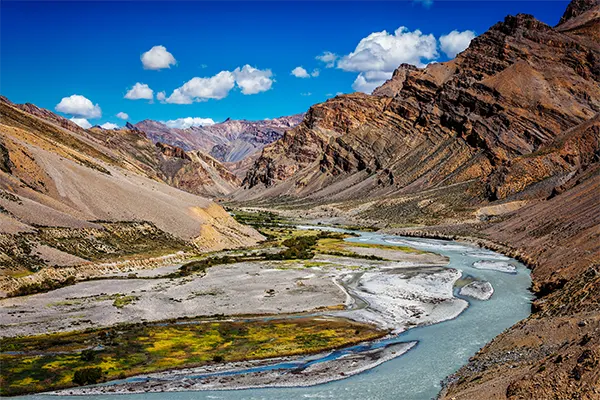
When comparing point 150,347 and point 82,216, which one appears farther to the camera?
point 82,216

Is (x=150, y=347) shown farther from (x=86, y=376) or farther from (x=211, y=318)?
(x=211, y=318)

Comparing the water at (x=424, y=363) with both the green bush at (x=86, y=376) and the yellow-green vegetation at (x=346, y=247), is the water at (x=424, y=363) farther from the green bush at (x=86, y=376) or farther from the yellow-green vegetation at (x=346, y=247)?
the yellow-green vegetation at (x=346, y=247)

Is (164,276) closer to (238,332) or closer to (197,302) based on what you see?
(197,302)

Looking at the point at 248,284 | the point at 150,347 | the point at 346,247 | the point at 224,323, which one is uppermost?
the point at 248,284

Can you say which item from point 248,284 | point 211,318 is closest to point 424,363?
point 211,318

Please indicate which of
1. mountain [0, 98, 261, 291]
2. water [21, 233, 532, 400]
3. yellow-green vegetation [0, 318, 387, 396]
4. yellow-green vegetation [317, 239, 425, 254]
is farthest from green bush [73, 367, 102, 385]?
yellow-green vegetation [317, 239, 425, 254]

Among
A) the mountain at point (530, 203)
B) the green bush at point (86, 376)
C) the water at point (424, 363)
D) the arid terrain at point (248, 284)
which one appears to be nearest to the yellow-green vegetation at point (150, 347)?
the green bush at point (86, 376)
